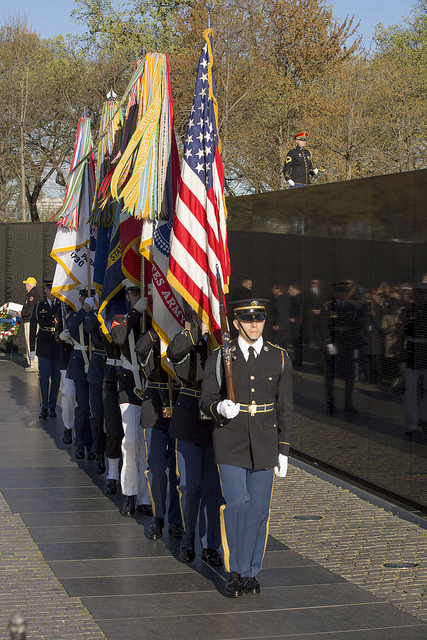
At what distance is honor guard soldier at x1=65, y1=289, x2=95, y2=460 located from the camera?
11.1 meters

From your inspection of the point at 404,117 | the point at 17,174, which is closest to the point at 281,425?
the point at 404,117

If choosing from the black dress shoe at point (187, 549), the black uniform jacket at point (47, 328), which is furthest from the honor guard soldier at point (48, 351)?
the black dress shoe at point (187, 549)

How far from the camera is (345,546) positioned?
7406 millimetres

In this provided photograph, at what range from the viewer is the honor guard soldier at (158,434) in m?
7.70

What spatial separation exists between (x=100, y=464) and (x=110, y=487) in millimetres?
1109

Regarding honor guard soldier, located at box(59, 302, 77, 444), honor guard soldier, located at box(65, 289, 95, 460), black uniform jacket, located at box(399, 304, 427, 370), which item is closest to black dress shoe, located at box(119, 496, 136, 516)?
honor guard soldier, located at box(65, 289, 95, 460)

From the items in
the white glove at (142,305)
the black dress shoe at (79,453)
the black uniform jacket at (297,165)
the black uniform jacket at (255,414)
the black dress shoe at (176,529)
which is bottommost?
the black dress shoe at (79,453)

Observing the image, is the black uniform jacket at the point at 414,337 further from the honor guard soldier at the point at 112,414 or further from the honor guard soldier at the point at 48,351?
the honor guard soldier at the point at 48,351

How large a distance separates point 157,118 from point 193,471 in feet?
11.4

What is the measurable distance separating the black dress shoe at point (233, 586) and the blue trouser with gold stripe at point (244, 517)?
3 centimetres

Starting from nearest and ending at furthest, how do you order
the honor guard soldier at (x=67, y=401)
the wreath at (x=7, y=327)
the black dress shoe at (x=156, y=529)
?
the black dress shoe at (x=156, y=529) < the honor guard soldier at (x=67, y=401) < the wreath at (x=7, y=327)

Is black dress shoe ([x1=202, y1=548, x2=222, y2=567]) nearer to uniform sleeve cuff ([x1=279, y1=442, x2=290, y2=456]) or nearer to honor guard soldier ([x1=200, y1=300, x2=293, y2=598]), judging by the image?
honor guard soldier ([x1=200, y1=300, x2=293, y2=598])

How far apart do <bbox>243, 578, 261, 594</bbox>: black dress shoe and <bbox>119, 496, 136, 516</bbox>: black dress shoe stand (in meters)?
2.38

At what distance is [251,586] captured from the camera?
624 cm
